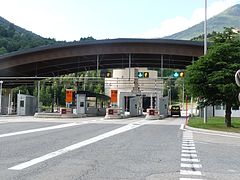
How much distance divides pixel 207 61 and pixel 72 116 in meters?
22.7

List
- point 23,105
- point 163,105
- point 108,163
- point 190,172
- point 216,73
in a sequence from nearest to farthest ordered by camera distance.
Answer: point 190,172, point 108,163, point 216,73, point 23,105, point 163,105

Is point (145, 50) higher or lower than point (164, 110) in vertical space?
higher

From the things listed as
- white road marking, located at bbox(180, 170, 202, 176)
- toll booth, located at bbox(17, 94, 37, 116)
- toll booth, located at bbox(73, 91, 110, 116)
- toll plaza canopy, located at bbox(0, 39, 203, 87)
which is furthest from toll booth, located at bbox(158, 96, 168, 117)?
white road marking, located at bbox(180, 170, 202, 176)

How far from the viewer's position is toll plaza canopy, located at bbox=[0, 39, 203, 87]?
48.9 m

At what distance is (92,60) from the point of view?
5722 centimetres

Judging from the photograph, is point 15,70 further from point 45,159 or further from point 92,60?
point 45,159

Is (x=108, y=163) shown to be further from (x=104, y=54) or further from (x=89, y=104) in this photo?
(x=89, y=104)

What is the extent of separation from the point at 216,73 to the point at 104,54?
95.2 feet

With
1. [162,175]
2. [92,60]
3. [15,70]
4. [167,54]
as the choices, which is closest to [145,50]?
[167,54]

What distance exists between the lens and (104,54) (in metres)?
51.4

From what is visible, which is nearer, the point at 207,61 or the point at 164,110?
the point at 207,61

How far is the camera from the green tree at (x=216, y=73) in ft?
77.8

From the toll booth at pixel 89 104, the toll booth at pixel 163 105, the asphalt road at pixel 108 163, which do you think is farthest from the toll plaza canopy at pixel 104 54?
the asphalt road at pixel 108 163

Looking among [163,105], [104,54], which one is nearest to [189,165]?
[104,54]
